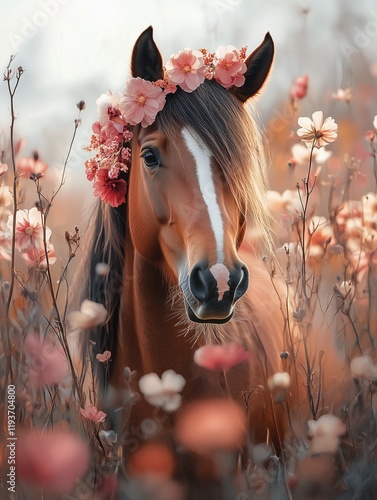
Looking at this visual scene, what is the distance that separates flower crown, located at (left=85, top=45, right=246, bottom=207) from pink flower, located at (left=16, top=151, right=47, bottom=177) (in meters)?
0.12

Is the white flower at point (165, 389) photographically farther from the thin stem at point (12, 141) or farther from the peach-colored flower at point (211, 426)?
the thin stem at point (12, 141)

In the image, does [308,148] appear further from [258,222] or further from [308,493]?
[308,493]

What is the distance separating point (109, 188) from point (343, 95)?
54 cm

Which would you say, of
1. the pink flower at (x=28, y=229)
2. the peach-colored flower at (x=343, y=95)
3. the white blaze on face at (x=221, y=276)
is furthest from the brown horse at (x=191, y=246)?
the peach-colored flower at (x=343, y=95)

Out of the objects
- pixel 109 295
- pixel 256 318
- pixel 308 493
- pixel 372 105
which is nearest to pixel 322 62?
pixel 372 105

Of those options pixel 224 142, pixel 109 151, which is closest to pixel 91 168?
pixel 109 151

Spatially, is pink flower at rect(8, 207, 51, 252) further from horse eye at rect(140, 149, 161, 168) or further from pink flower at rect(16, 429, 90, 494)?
pink flower at rect(16, 429, 90, 494)

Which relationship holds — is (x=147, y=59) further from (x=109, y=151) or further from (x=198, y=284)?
(x=198, y=284)

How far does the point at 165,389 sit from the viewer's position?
1065 mm

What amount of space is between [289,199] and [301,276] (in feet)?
0.52

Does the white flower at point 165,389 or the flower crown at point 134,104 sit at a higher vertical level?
the flower crown at point 134,104

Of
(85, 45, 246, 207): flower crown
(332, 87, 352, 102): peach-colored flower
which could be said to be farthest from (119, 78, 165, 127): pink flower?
(332, 87, 352, 102): peach-colored flower

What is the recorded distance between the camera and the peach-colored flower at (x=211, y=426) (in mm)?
1061

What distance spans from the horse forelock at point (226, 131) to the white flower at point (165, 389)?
32 cm
